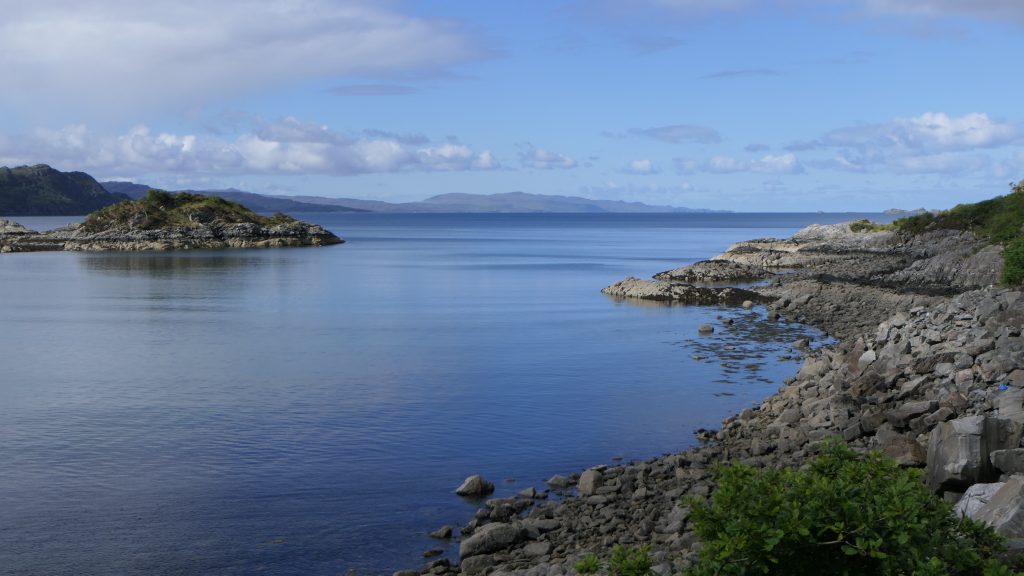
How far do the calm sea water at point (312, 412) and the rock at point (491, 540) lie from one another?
677 mm

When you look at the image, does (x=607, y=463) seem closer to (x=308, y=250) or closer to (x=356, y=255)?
(x=356, y=255)

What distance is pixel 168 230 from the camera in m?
149

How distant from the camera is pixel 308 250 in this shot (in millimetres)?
147250

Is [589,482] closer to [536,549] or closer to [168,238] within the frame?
[536,549]

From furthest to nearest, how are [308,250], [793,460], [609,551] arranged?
1. [308,250]
2. [793,460]
3. [609,551]

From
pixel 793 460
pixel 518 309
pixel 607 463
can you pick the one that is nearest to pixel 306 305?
pixel 518 309

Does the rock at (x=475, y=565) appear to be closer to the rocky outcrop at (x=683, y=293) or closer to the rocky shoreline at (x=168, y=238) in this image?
the rocky outcrop at (x=683, y=293)

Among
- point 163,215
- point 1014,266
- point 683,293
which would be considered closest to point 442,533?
point 1014,266

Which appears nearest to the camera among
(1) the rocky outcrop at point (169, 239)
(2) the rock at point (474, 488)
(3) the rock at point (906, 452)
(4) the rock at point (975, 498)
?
(4) the rock at point (975, 498)

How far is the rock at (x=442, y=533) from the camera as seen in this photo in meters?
19.0

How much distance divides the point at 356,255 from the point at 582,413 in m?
109

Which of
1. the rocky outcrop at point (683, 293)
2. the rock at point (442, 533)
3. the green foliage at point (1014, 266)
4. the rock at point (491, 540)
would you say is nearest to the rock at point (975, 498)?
the rock at point (491, 540)

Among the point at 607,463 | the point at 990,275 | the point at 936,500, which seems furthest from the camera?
the point at 990,275

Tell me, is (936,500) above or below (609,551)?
above
